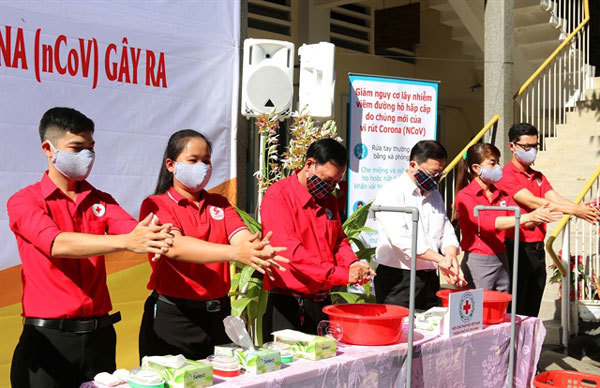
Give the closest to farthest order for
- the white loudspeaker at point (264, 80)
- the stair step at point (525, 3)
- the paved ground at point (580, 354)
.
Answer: the white loudspeaker at point (264, 80) < the paved ground at point (580, 354) < the stair step at point (525, 3)

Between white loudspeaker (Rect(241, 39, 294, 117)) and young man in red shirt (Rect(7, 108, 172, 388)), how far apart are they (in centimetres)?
224

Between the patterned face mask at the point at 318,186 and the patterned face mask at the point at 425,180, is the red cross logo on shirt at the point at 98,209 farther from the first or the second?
the patterned face mask at the point at 425,180

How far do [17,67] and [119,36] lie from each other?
0.68 meters

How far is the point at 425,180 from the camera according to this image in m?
3.63

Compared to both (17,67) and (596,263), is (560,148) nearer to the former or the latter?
(596,263)

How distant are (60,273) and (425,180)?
6.45 feet

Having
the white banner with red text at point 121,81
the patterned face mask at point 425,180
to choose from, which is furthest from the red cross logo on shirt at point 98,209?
the patterned face mask at point 425,180

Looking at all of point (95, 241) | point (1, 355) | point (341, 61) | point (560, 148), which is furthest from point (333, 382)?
point (341, 61)

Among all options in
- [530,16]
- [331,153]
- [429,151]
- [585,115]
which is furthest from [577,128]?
[331,153]

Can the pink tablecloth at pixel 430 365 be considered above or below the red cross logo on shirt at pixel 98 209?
below

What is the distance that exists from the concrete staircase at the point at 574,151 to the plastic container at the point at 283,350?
483 centimetres

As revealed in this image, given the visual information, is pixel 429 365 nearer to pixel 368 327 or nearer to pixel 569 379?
pixel 368 327

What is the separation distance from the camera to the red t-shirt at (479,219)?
4168 millimetres

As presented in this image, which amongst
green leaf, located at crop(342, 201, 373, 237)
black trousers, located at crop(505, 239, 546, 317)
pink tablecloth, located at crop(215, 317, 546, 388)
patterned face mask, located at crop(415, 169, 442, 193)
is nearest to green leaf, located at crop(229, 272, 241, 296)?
green leaf, located at crop(342, 201, 373, 237)
